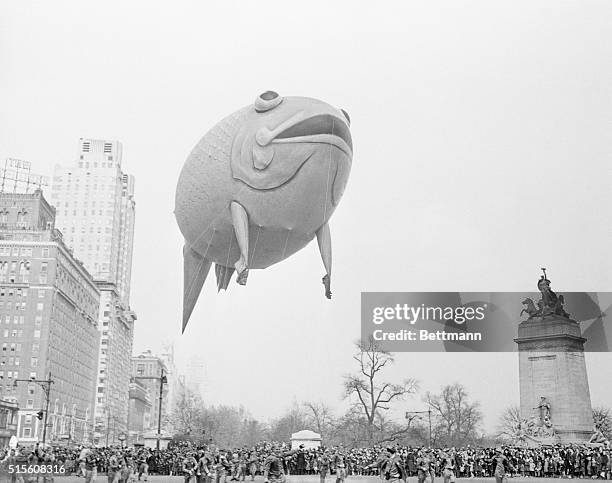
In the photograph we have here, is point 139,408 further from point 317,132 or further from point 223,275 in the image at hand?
point 317,132

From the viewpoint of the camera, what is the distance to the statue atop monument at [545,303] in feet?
94.3

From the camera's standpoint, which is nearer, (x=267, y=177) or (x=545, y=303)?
(x=267, y=177)

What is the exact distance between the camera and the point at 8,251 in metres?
67.2

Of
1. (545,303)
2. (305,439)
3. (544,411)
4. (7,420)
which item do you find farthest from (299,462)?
(7,420)

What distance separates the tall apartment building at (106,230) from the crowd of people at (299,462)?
80.1m

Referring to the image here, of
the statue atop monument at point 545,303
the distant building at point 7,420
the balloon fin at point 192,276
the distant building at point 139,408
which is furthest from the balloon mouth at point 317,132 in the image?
the distant building at point 139,408

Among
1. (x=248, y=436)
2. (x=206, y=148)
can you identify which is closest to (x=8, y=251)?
(x=248, y=436)

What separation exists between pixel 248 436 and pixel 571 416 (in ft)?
43.3

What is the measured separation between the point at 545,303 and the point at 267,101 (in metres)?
19.4

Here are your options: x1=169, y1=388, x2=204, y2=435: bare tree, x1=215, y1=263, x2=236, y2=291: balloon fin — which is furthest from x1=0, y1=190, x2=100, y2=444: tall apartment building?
x1=215, y1=263, x2=236, y2=291: balloon fin

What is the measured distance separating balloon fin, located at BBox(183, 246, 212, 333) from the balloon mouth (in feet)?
13.5

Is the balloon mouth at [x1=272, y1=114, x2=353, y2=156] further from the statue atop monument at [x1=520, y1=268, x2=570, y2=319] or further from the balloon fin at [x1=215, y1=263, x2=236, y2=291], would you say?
the statue atop monument at [x1=520, y1=268, x2=570, y2=319]

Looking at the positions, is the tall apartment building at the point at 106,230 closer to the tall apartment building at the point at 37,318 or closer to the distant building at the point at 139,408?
the distant building at the point at 139,408

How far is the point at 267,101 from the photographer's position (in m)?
14.1
